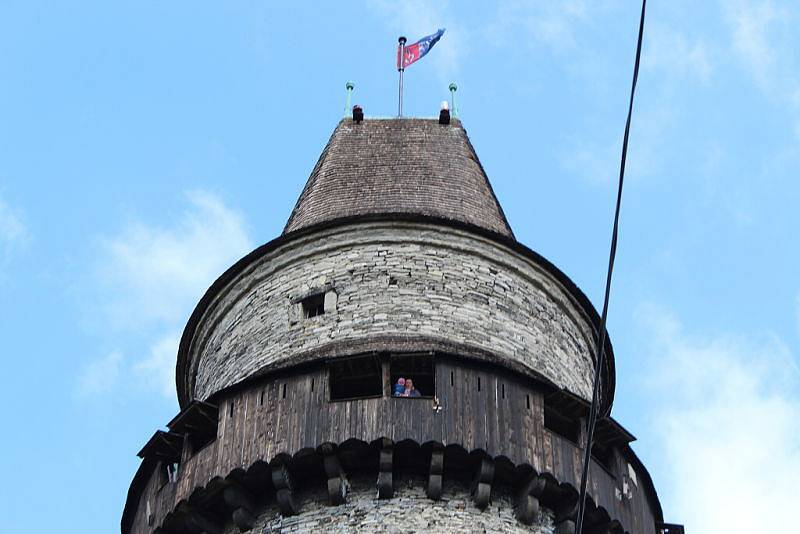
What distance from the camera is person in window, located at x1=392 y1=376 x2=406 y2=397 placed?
18.6m

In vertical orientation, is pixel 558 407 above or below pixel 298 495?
above

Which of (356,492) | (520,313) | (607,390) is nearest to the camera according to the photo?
(356,492)

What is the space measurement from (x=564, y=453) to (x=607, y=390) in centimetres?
399

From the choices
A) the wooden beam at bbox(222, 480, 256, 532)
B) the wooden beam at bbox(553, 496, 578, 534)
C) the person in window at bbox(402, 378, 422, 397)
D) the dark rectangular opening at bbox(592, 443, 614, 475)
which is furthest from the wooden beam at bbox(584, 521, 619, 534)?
the wooden beam at bbox(222, 480, 256, 532)

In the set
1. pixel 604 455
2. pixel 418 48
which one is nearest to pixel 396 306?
pixel 604 455

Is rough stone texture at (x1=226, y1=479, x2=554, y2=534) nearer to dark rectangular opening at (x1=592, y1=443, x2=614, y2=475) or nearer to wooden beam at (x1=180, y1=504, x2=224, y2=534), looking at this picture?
wooden beam at (x1=180, y1=504, x2=224, y2=534)

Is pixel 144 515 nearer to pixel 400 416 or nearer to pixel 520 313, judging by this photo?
pixel 400 416

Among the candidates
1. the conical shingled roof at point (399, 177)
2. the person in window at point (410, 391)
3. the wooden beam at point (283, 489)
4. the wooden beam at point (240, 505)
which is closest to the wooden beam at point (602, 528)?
the person in window at point (410, 391)

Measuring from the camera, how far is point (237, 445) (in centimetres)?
1853

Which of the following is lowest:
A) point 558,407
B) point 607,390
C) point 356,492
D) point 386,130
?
point 356,492

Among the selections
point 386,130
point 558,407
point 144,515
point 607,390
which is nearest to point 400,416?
point 558,407

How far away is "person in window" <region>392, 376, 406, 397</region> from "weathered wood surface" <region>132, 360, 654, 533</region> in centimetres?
19

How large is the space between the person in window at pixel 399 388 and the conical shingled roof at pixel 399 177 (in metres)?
3.29

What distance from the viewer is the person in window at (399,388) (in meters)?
18.6
